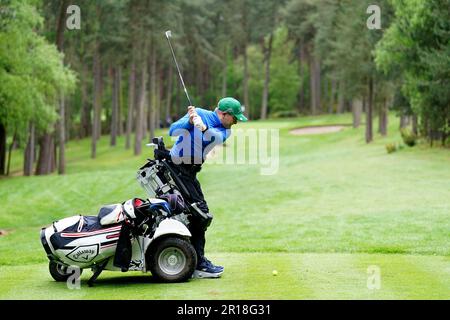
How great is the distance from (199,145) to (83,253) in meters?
1.87

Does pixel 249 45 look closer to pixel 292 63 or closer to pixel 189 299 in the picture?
pixel 292 63

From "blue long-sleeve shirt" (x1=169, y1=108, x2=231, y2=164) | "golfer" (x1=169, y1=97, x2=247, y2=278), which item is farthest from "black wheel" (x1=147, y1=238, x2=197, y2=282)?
"blue long-sleeve shirt" (x1=169, y1=108, x2=231, y2=164)

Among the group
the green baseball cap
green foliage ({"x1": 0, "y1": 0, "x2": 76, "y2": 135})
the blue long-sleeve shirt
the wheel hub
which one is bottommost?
the wheel hub

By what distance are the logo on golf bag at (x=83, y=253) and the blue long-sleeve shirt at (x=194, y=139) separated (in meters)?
1.45

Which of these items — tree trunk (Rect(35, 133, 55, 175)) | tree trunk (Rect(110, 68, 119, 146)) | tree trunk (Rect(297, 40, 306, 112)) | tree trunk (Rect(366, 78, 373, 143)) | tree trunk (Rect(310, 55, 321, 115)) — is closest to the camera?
tree trunk (Rect(35, 133, 55, 175))

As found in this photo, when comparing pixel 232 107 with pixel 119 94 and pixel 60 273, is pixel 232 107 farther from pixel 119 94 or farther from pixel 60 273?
pixel 119 94

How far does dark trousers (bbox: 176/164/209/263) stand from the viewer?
370 inches

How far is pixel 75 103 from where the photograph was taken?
71.6 meters

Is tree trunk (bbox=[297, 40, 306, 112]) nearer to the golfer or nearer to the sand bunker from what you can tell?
the sand bunker

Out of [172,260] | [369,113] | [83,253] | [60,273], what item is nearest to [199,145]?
[172,260]

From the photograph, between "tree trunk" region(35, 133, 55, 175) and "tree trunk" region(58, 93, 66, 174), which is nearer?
"tree trunk" region(58, 93, 66, 174)

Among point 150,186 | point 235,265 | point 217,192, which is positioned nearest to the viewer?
point 150,186
